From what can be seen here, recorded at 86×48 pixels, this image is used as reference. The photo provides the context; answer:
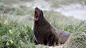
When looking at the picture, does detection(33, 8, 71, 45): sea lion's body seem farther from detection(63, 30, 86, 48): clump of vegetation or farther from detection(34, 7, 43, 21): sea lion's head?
detection(63, 30, 86, 48): clump of vegetation

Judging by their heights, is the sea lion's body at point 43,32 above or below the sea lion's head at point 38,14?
below

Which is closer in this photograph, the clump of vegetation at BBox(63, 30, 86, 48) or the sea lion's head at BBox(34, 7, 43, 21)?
the clump of vegetation at BBox(63, 30, 86, 48)

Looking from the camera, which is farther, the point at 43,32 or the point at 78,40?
the point at 43,32

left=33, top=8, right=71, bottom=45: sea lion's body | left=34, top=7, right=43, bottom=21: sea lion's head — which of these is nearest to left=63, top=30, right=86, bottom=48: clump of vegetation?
left=33, top=8, right=71, bottom=45: sea lion's body

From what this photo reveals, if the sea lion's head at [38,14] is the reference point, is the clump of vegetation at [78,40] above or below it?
below

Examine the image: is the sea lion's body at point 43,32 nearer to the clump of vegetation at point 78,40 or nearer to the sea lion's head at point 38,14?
the sea lion's head at point 38,14

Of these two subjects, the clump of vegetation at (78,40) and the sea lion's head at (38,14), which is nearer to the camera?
the clump of vegetation at (78,40)

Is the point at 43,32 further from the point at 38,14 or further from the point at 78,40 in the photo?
the point at 78,40

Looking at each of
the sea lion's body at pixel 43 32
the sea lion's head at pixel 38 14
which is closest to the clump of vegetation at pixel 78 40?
the sea lion's body at pixel 43 32

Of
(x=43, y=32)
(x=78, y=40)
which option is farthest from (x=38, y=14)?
(x=78, y=40)

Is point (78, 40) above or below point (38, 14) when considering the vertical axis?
below

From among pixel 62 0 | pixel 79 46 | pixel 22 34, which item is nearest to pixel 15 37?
pixel 22 34

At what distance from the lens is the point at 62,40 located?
10.7 feet

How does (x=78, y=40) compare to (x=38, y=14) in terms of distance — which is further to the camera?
(x=38, y=14)
